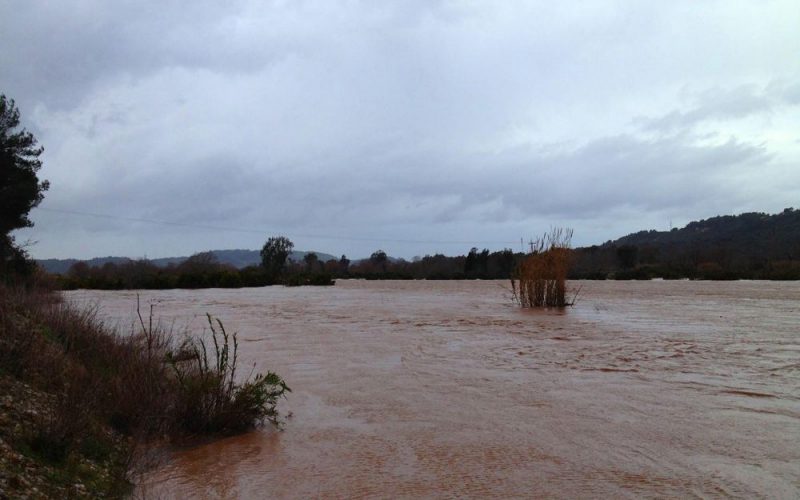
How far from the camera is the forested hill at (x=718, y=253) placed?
53.1m

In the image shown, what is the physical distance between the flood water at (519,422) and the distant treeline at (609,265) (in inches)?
1028

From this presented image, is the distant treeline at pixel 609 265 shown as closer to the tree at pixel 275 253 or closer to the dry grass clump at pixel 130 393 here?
the tree at pixel 275 253

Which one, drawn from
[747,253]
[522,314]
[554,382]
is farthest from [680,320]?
[747,253]

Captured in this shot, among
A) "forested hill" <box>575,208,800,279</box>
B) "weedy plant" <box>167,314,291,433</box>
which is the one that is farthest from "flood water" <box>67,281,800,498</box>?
"forested hill" <box>575,208,800,279</box>

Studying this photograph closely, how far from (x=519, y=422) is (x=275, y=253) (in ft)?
226

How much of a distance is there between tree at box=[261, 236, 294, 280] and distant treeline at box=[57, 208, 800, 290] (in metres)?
0.99

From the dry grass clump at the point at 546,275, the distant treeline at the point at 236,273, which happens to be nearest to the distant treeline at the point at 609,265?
the distant treeline at the point at 236,273

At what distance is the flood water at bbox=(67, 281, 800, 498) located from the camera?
4625 mm

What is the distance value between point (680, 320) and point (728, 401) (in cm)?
1074

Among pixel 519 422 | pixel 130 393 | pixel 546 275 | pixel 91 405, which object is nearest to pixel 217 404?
pixel 130 393

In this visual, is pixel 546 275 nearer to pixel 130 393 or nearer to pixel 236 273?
pixel 130 393

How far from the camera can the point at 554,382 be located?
8391mm

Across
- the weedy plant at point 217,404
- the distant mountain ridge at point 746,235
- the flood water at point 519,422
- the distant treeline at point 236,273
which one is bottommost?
the flood water at point 519,422

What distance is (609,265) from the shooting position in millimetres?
73438
